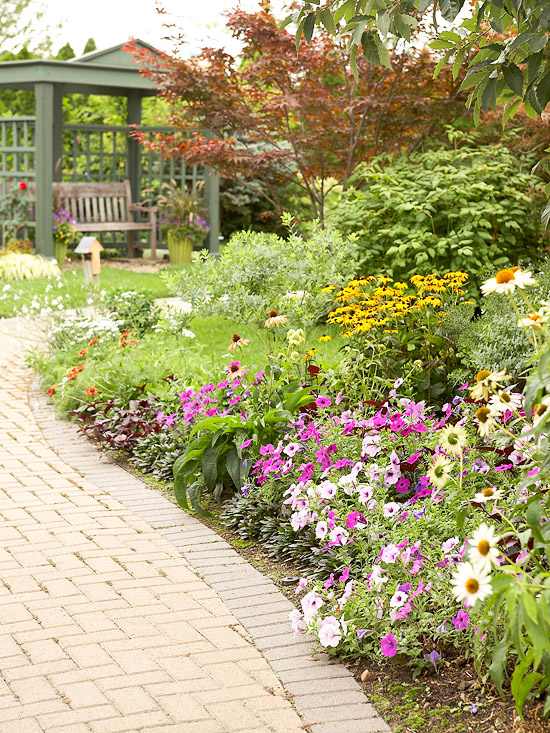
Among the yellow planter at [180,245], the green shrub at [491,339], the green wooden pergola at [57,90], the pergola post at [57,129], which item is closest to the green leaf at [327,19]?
the green shrub at [491,339]

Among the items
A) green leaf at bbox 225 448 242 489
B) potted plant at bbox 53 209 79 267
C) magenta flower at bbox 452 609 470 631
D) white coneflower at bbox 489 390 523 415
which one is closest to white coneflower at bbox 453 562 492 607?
white coneflower at bbox 489 390 523 415

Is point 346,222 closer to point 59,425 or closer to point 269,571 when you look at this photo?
point 59,425

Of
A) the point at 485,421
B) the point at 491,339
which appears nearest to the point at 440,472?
the point at 485,421

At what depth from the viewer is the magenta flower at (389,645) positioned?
354 cm

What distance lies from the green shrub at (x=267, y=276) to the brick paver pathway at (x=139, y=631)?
2.39 m

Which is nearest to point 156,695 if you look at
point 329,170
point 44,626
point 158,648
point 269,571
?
point 158,648

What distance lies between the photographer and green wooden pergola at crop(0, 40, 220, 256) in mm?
15352

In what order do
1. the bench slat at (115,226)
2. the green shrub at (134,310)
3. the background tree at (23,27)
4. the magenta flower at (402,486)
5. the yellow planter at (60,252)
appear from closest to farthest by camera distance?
the magenta flower at (402,486)
the green shrub at (134,310)
the yellow planter at (60,252)
the bench slat at (115,226)
the background tree at (23,27)

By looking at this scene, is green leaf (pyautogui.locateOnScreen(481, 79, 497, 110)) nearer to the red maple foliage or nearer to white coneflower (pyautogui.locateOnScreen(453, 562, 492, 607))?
white coneflower (pyautogui.locateOnScreen(453, 562, 492, 607))

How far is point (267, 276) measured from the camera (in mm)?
8203

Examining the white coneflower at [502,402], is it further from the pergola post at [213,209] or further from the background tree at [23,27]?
the background tree at [23,27]

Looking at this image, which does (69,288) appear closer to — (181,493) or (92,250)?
(92,250)

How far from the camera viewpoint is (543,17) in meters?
2.88

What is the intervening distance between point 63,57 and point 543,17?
2229 cm
